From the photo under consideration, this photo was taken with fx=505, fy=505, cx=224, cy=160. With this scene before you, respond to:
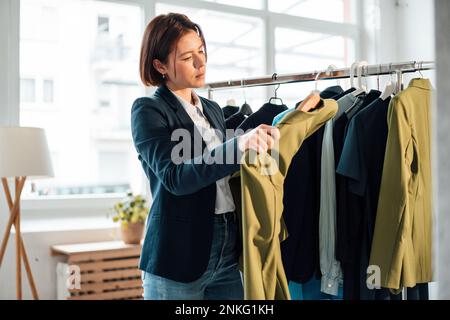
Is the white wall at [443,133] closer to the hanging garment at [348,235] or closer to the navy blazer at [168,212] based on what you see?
the navy blazer at [168,212]

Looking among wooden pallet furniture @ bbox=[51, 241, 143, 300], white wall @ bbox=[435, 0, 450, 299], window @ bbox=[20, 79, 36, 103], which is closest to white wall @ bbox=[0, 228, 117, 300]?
wooden pallet furniture @ bbox=[51, 241, 143, 300]

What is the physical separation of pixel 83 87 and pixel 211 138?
2.30 metres

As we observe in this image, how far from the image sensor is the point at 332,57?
4.53 m

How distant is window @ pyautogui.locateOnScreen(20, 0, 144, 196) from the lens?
10.7 feet

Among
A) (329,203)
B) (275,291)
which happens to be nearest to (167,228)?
(275,291)

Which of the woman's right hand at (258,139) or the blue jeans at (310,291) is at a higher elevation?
the woman's right hand at (258,139)

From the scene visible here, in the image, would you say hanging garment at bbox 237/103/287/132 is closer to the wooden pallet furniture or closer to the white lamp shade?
the white lamp shade

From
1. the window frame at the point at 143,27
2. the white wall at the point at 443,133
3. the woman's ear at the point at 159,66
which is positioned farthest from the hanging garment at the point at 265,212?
the window frame at the point at 143,27

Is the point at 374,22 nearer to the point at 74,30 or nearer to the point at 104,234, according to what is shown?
the point at 74,30

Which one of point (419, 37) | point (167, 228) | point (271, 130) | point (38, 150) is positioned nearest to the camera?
point (271, 130)

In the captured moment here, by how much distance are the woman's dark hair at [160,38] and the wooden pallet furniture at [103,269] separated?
5.73 ft

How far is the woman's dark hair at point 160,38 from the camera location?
133 centimetres

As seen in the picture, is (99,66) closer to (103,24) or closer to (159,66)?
(103,24)

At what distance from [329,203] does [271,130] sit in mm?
626
